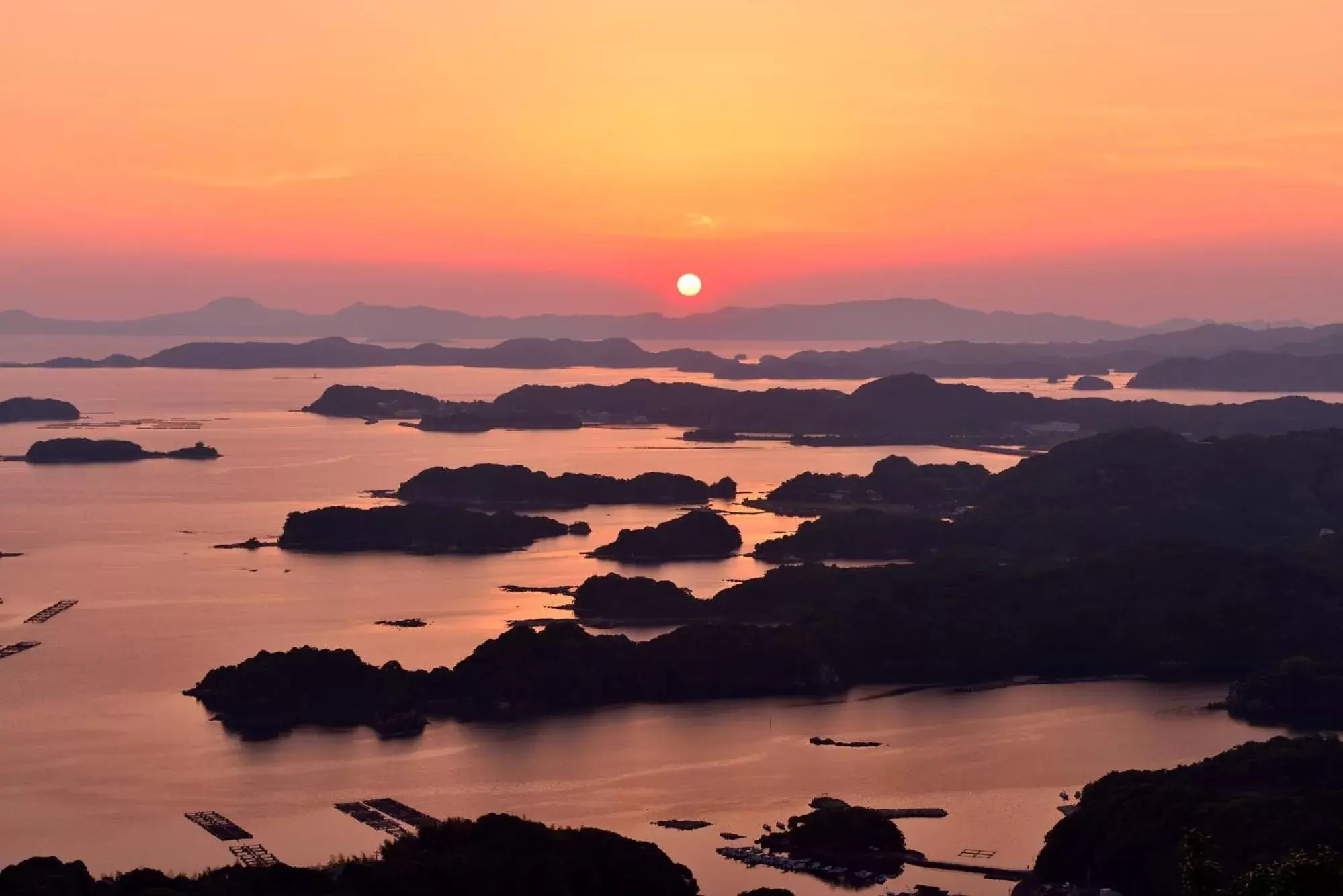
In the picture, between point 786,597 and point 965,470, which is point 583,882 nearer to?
point 786,597

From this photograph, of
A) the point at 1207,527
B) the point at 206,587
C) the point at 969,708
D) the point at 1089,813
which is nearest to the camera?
the point at 1089,813

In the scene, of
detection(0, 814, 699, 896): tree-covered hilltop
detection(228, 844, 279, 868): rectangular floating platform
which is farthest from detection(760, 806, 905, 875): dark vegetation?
detection(228, 844, 279, 868): rectangular floating platform

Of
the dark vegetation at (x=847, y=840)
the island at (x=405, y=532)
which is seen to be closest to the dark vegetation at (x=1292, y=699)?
the dark vegetation at (x=847, y=840)

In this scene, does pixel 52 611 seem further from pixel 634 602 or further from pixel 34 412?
pixel 34 412

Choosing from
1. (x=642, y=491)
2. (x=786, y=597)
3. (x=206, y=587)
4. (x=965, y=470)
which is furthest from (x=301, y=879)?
(x=965, y=470)

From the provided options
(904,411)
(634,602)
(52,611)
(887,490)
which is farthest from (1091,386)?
(52,611)

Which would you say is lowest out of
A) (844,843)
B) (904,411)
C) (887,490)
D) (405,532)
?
(844,843)
